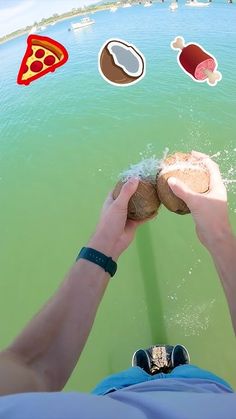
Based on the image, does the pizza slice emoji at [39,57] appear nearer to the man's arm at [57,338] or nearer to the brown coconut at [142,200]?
the brown coconut at [142,200]

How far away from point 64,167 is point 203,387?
1642mm

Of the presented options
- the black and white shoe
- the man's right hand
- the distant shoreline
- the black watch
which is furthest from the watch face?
the distant shoreline

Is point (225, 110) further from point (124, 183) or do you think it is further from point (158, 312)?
point (124, 183)

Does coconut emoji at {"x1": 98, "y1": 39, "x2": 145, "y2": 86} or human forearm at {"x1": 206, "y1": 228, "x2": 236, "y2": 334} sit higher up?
coconut emoji at {"x1": 98, "y1": 39, "x2": 145, "y2": 86}

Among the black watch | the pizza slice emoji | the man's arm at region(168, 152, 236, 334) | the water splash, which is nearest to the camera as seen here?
the man's arm at region(168, 152, 236, 334)

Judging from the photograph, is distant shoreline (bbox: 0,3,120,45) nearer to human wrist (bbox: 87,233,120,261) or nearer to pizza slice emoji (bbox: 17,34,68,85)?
pizza slice emoji (bbox: 17,34,68,85)

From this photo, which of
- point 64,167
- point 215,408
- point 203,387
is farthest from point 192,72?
point 215,408

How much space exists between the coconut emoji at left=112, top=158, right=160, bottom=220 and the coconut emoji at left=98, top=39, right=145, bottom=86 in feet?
4.16

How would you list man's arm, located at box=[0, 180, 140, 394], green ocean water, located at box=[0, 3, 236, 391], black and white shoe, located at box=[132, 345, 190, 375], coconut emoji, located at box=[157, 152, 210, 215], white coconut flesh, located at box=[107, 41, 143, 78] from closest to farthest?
1. man's arm, located at box=[0, 180, 140, 394]
2. coconut emoji, located at box=[157, 152, 210, 215]
3. black and white shoe, located at box=[132, 345, 190, 375]
4. green ocean water, located at box=[0, 3, 236, 391]
5. white coconut flesh, located at box=[107, 41, 143, 78]

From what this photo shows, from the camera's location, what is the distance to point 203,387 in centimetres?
78

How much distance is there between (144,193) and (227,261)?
36cm

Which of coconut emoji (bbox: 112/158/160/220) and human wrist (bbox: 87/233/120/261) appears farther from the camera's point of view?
coconut emoji (bbox: 112/158/160/220)

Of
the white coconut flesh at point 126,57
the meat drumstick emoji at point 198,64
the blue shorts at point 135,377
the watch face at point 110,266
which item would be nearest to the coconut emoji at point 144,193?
the watch face at point 110,266

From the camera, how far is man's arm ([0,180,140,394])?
631mm
